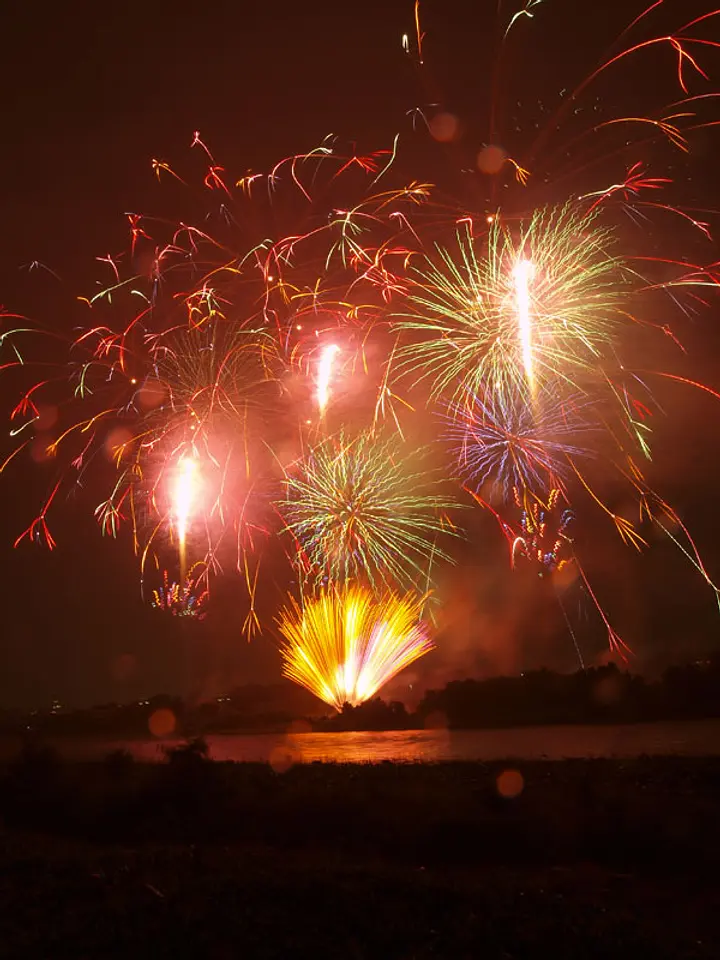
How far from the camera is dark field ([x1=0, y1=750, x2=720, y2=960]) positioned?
1045 centimetres

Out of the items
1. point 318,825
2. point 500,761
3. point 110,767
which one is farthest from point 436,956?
point 110,767

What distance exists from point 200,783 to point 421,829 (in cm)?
677

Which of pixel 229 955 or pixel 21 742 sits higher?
pixel 21 742

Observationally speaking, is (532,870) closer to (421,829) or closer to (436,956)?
(421,829)

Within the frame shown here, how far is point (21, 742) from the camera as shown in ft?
87.8

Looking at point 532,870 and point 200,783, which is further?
point 200,783

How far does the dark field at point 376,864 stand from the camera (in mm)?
10445

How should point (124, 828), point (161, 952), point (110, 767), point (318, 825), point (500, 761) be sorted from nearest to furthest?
point (161, 952), point (318, 825), point (500, 761), point (124, 828), point (110, 767)

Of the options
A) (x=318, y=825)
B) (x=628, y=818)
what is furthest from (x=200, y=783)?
(x=628, y=818)

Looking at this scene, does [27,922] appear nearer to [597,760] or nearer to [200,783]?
[200,783]

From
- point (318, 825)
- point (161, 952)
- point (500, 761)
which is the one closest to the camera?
point (161, 952)

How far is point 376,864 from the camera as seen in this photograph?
46.4 feet

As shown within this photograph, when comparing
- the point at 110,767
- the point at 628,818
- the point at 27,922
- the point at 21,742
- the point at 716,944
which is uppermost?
the point at 21,742

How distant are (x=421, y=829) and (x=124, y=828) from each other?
8092mm
